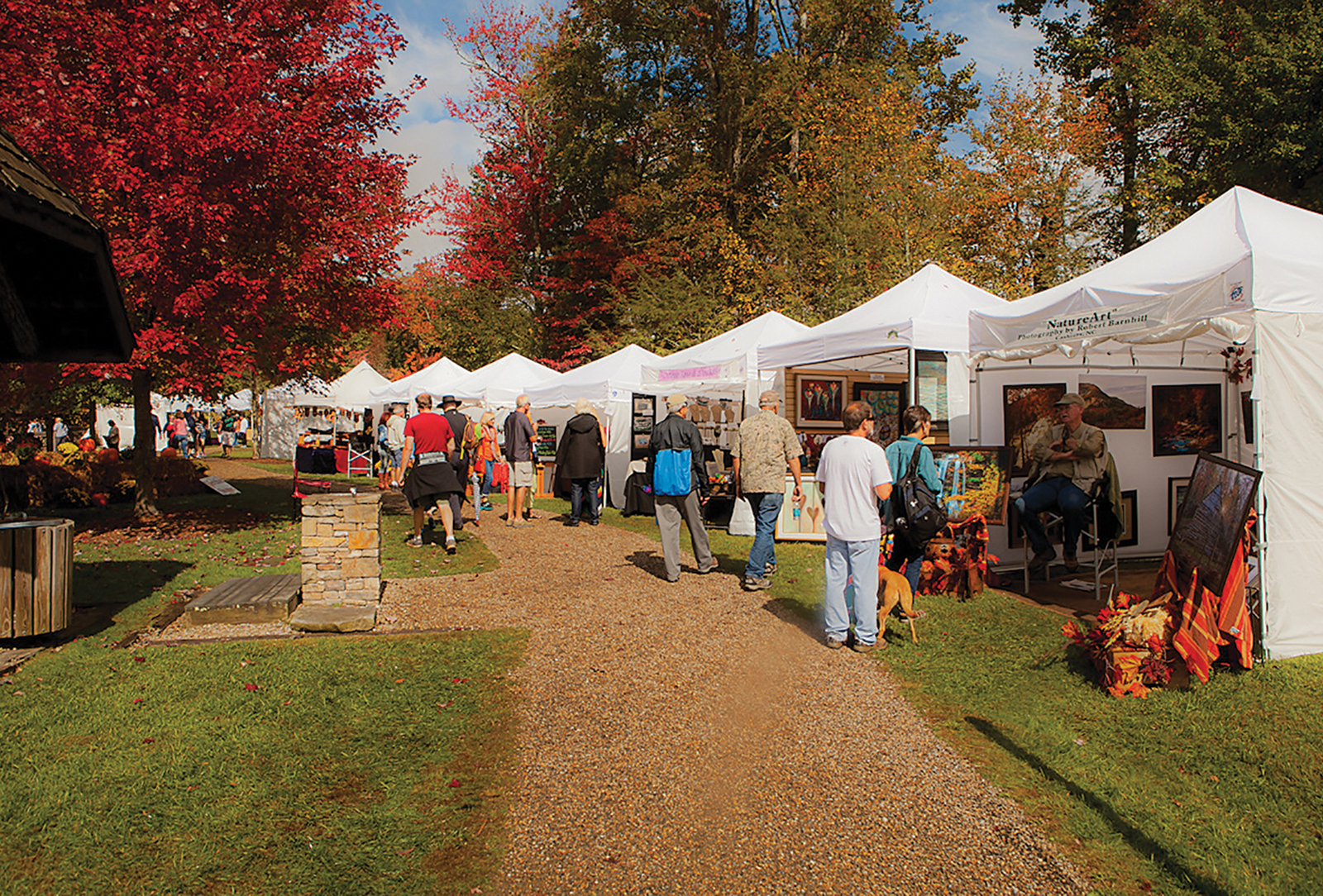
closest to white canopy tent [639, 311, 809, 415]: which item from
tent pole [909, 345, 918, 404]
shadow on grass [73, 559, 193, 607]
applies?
tent pole [909, 345, 918, 404]

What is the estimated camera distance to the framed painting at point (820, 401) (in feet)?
41.5

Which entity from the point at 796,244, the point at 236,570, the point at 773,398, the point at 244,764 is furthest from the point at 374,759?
the point at 796,244

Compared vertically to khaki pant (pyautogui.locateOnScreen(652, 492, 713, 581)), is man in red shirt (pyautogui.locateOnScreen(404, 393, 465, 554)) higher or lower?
higher

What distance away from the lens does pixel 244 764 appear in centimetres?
401

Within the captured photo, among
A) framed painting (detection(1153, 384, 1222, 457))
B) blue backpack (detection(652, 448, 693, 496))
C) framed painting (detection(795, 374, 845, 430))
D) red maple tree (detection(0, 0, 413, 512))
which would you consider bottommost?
blue backpack (detection(652, 448, 693, 496))

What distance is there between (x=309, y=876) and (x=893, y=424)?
10360 mm

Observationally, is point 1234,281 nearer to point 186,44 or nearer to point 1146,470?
point 1146,470

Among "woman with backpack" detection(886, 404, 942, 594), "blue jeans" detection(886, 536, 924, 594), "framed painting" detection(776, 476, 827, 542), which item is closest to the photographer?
"woman with backpack" detection(886, 404, 942, 594)

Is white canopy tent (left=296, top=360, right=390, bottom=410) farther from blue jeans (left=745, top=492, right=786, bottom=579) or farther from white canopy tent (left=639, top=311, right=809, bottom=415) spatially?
blue jeans (left=745, top=492, right=786, bottom=579)

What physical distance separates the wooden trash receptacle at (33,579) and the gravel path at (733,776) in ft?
8.06

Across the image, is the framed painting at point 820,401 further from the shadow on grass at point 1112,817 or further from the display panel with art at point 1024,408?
the shadow on grass at point 1112,817

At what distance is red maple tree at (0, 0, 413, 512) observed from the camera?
944cm

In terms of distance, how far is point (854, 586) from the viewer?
6.11 m

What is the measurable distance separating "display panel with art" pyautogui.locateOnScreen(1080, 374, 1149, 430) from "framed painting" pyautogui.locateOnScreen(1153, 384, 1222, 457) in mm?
166
